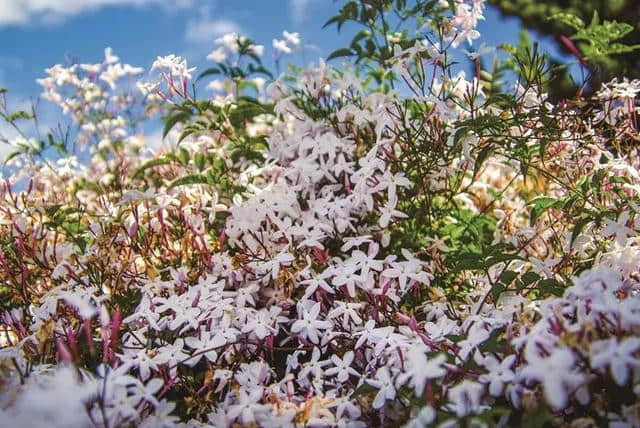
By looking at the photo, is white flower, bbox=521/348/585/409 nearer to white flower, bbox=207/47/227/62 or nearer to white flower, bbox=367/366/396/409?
white flower, bbox=367/366/396/409

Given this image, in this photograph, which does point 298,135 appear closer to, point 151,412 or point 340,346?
point 340,346

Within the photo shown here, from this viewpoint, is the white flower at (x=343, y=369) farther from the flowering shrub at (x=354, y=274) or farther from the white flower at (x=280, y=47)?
the white flower at (x=280, y=47)

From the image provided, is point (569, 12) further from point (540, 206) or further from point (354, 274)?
point (354, 274)

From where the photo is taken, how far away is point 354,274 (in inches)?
63.4

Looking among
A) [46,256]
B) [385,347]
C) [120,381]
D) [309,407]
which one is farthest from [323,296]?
[46,256]

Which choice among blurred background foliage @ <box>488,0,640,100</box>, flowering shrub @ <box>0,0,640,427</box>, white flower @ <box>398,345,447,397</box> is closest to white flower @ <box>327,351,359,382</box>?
flowering shrub @ <box>0,0,640,427</box>

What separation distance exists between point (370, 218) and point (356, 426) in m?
0.88

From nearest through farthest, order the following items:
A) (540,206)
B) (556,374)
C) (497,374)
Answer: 1. (556,374)
2. (497,374)
3. (540,206)

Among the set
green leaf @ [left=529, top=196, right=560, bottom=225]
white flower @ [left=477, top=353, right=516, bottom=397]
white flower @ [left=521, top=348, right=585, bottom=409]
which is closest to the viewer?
white flower @ [left=521, top=348, right=585, bottom=409]

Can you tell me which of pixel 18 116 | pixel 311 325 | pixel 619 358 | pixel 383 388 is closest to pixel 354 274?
pixel 311 325

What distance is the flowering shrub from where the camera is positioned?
105 centimetres

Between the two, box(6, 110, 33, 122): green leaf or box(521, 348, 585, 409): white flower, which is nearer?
box(521, 348, 585, 409): white flower

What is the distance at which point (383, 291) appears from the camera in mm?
1540

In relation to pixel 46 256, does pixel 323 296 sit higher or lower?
lower
